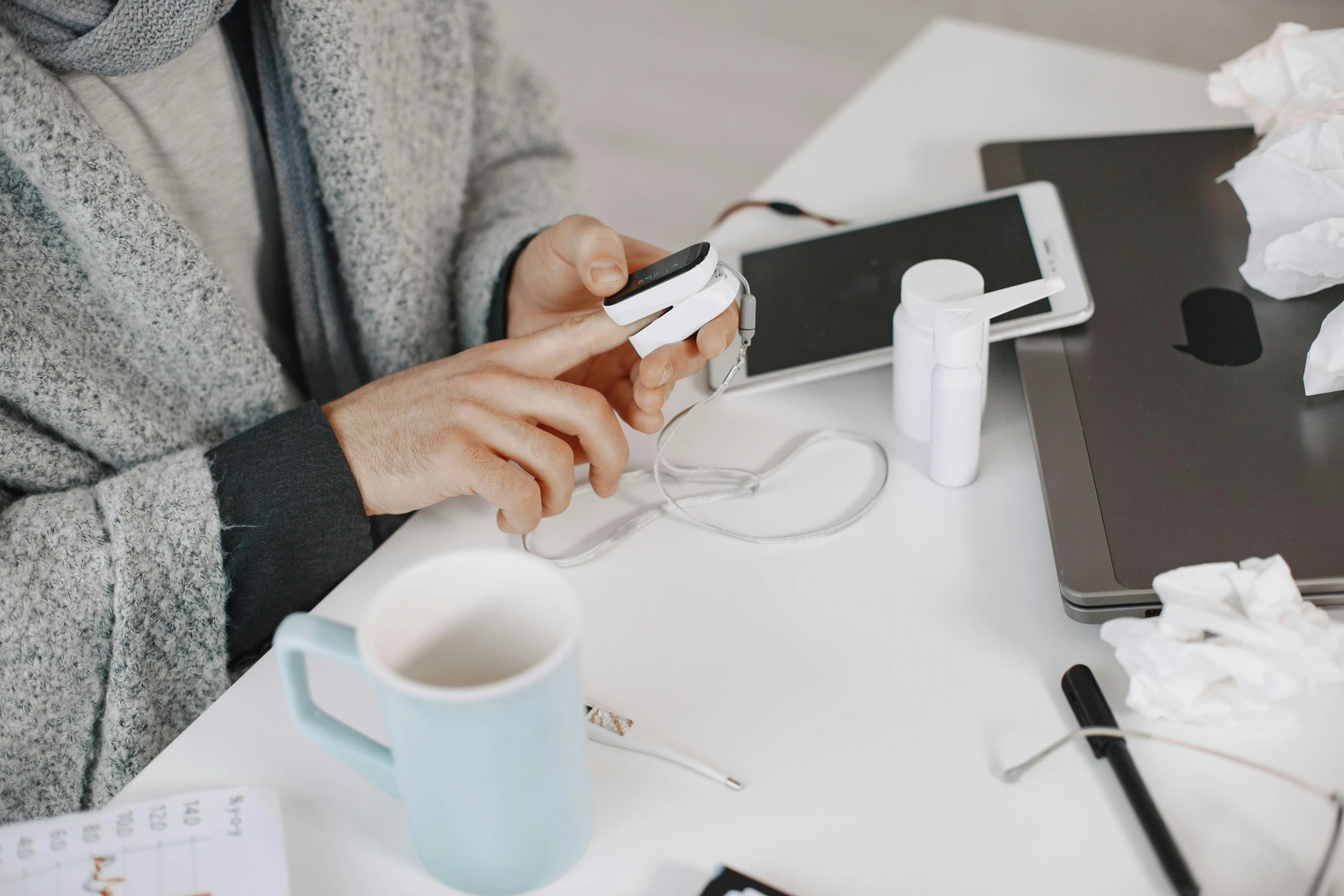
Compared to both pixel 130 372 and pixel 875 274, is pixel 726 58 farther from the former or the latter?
pixel 130 372

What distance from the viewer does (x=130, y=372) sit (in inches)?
27.0

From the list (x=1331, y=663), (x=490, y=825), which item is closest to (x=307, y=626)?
(x=490, y=825)

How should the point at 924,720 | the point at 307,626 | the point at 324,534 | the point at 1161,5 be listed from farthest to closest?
the point at 1161,5 → the point at 324,534 → the point at 924,720 → the point at 307,626

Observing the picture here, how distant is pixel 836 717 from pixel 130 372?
494mm

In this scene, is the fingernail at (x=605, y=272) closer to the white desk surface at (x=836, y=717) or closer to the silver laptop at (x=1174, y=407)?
the white desk surface at (x=836, y=717)

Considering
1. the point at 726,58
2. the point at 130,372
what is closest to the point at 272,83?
the point at 130,372

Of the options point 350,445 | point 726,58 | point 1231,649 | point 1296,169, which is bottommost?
point 726,58

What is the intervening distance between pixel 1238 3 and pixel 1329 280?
189 centimetres

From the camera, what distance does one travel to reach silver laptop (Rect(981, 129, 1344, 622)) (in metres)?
0.52

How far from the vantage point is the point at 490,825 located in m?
0.41

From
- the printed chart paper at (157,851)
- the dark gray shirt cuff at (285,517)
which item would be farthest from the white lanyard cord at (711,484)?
the printed chart paper at (157,851)

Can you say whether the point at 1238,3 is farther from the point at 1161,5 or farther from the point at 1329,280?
the point at 1329,280

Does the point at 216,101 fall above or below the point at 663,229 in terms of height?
above

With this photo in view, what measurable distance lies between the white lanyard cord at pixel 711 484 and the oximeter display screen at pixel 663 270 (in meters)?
0.07
